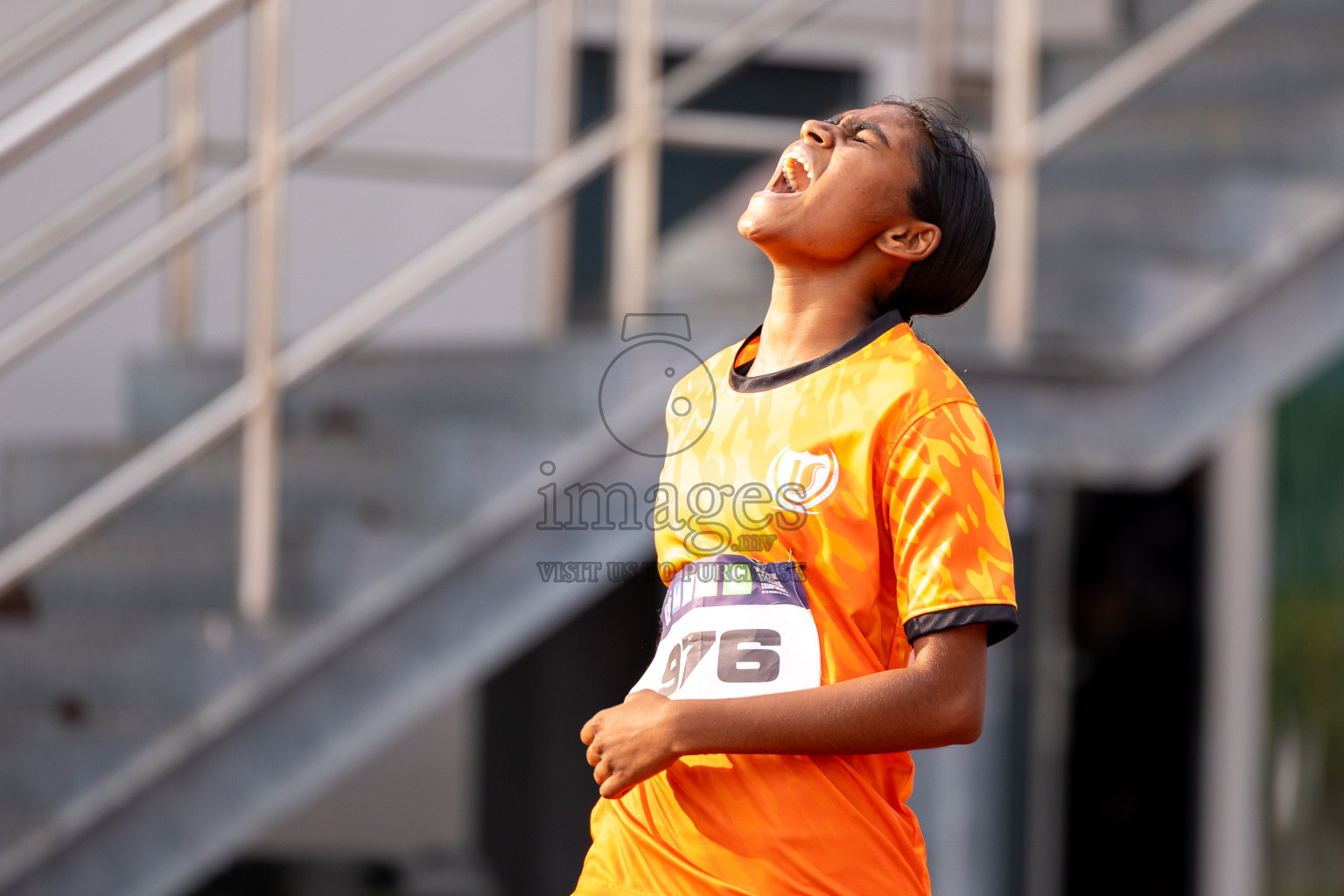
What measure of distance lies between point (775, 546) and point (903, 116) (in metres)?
0.31

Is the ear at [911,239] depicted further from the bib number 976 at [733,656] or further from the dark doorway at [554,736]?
the dark doorway at [554,736]

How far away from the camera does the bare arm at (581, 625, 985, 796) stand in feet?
3.05

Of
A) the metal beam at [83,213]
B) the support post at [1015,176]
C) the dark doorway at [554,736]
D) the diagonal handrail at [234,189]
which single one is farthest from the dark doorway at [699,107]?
the support post at [1015,176]

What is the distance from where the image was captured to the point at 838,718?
3.07 ft

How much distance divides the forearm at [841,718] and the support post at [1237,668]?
325cm

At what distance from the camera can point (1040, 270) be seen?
9.61 feet

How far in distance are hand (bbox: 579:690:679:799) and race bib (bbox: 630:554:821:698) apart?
4cm

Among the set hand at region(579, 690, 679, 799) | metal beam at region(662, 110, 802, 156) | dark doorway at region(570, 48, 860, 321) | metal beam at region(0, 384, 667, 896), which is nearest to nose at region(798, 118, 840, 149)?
hand at region(579, 690, 679, 799)

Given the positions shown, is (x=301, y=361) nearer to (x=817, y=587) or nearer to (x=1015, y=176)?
(x=1015, y=176)

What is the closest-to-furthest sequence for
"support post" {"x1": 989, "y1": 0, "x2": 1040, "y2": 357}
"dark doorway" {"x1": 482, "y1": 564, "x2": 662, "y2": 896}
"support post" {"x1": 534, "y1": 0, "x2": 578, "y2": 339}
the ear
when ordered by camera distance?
the ear → "support post" {"x1": 989, "y1": 0, "x2": 1040, "y2": 357} → "support post" {"x1": 534, "y1": 0, "x2": 578, "y2": 339} → "dark doorway" {"x1": 482, "y1": 564, "x2": 662, "y2": 896}

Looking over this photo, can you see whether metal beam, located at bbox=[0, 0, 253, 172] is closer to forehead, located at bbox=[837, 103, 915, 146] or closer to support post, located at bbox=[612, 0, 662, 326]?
support post, located at bbox=[612, 0, 662, 326]

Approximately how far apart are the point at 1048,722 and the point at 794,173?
307 centimetres

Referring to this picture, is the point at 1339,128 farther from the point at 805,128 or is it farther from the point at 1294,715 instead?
the point at 805,128

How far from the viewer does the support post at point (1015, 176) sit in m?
2.59
